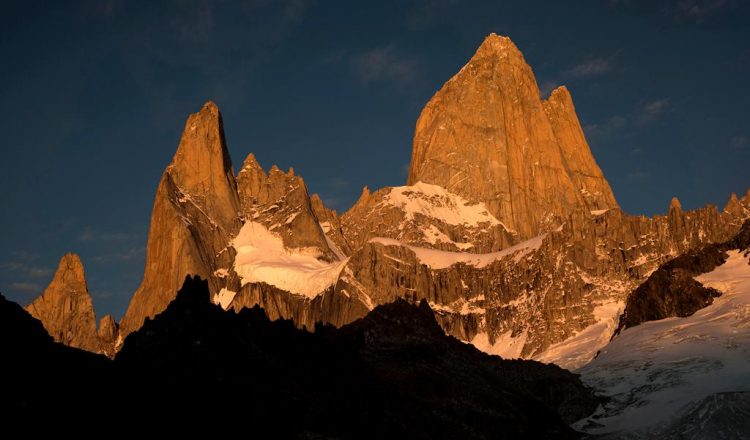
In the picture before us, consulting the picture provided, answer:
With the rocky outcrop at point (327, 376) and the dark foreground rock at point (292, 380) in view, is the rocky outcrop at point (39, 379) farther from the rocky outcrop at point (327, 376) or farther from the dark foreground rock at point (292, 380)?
the rocky outcrop at point (327, 376)

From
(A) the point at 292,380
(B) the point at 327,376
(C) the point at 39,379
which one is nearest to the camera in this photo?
(C) the point at 39,379

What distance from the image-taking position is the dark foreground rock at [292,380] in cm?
8762

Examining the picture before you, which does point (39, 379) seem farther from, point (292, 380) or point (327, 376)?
point (327, 376)

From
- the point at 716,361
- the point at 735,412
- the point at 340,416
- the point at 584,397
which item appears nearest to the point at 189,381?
the point at 340,416

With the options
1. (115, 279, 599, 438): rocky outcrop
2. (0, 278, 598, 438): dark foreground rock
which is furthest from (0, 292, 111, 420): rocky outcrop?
(115, 279, 599, 438): rocky outcrop

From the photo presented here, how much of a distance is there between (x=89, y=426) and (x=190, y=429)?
1110cm

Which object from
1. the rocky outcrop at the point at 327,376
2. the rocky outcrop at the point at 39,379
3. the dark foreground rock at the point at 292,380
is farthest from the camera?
the rocky outcrop at the point at 327,376

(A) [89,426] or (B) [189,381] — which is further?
(B) [189,381]

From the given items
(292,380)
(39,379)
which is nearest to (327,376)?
(292,380)

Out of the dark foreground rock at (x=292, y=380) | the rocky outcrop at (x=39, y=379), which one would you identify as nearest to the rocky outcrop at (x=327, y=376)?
the dark foreground rock at (x=292, y=380)

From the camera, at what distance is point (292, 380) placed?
110 meters

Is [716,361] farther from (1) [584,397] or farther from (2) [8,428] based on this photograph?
(2) [8,428]

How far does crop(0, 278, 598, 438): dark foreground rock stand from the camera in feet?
287

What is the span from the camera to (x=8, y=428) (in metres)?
72.2
